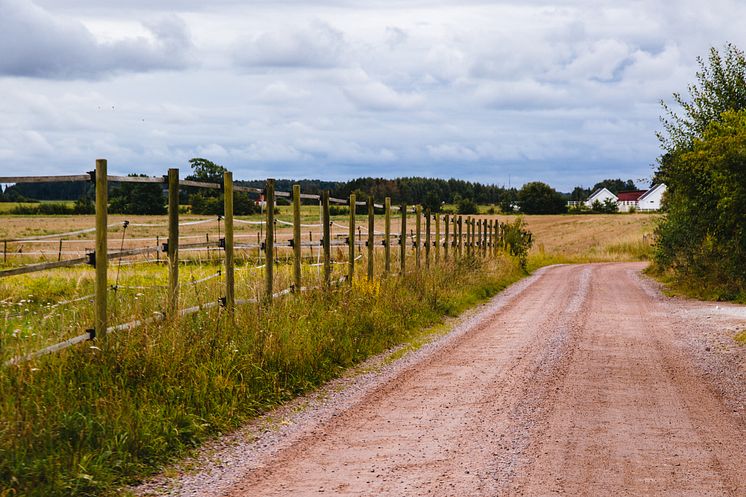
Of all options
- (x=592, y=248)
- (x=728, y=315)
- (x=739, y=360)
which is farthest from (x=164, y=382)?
(x=592, y=248)

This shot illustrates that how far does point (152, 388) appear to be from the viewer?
739cm

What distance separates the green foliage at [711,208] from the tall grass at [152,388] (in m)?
11.2

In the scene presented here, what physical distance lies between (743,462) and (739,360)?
5614mm

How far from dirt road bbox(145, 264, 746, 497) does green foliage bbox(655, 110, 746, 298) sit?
680 cm

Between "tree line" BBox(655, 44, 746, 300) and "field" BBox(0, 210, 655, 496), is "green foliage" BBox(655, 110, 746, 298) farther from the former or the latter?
"field" BBox(0, 210, 655, 496)

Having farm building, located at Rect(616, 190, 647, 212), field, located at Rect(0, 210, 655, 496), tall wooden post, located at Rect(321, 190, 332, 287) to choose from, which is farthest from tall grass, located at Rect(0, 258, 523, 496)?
farm building, located at Rect(616, 190, 647, 212)

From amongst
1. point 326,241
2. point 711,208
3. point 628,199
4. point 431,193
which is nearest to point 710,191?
point 711,208

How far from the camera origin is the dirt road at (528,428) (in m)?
5.82

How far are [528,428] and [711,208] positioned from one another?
16.2 m

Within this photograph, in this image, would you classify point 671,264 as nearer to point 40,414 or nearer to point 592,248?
point 40,414

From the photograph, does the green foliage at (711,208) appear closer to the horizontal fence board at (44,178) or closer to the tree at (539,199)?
the horizontal fence board at (44,178)

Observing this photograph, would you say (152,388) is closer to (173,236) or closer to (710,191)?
(173,236)

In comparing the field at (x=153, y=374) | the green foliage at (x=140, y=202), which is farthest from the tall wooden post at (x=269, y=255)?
the green foliage at (x=140, y=202)

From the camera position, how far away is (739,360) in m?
11.5
